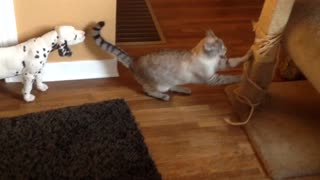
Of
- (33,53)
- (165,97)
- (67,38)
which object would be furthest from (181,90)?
(33,53)

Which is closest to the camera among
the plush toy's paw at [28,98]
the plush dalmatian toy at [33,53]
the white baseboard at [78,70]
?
the plush dalmatian toy at [33,53]

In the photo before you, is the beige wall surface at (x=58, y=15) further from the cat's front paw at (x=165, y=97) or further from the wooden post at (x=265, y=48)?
the wooden post at (x=265, y=48)

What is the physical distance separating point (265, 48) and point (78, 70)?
806 mm

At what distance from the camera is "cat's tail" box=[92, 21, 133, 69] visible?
5.85 feet

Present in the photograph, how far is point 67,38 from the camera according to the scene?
1.73 metres

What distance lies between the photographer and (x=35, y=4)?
171 centimetres

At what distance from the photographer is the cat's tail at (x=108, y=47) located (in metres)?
1.78

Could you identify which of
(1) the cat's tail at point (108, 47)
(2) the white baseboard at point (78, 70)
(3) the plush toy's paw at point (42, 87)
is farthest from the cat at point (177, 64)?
(3) the plush toy's paw at point (42, 87)

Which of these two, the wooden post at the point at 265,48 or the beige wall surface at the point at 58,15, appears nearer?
the wooden post at the point at 265,48


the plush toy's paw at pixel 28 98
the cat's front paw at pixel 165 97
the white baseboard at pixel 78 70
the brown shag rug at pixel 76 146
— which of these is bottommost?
the brown shag rug at pixel 76 146

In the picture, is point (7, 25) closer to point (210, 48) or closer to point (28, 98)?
point (28, 98)

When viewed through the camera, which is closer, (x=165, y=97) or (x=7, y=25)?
(x=7, y=25)

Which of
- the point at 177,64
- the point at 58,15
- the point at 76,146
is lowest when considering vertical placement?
the point at 76,146

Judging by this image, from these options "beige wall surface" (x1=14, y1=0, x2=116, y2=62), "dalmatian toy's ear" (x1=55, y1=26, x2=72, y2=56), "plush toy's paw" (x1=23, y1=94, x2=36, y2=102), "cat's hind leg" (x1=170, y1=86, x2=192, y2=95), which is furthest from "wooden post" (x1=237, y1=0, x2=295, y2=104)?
"plush toy's paw" (x1=23, y1=94, x2=36, y2=102)
